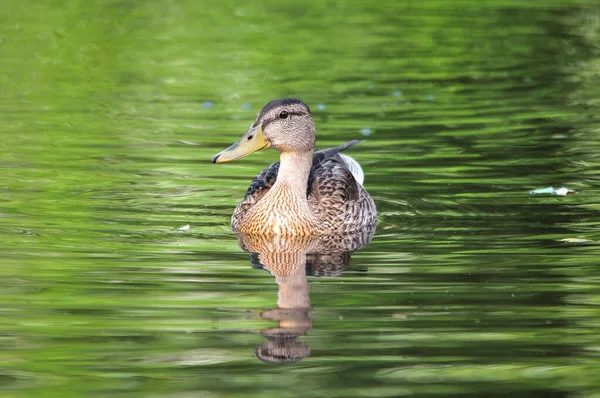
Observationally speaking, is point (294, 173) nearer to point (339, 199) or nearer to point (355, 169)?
point (339, 199)

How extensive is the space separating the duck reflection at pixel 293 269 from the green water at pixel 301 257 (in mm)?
57

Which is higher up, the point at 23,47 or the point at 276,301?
the point at 23,47

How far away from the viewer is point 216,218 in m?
12.1

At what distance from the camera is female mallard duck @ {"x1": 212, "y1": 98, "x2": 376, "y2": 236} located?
1155 centimetres

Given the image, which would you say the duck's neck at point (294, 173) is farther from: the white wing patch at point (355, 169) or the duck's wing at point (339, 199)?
the white wing patch at point (355, 169)

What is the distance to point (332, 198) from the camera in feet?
39.5

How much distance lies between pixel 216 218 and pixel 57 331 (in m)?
4.05

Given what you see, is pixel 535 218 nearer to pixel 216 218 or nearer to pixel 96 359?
pixel 216 218

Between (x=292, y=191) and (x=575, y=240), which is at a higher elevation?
(x=292, y=191)

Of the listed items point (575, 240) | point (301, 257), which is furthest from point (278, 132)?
point (575, 240)

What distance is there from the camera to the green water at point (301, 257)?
7.52m

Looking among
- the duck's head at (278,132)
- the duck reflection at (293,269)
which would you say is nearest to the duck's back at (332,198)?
the duck reflection at (293,269)

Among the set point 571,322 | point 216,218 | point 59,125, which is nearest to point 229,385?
point 571,322

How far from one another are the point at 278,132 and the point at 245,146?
339 millimetres
